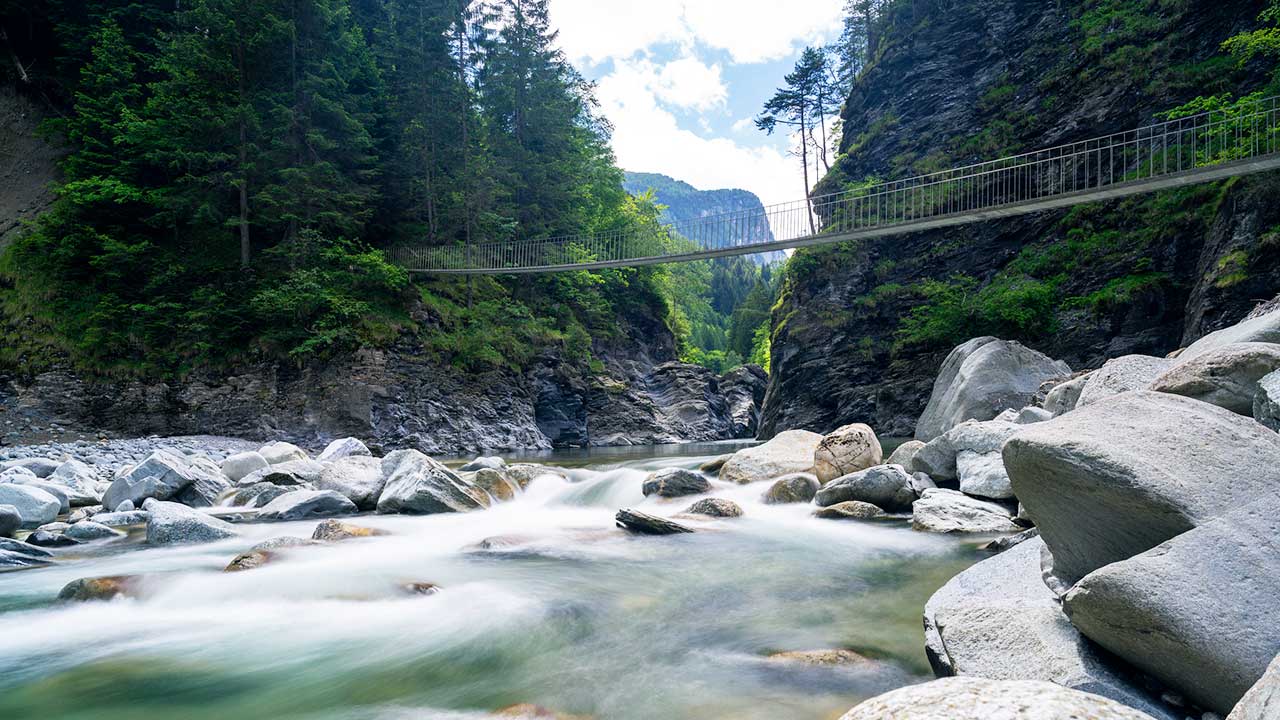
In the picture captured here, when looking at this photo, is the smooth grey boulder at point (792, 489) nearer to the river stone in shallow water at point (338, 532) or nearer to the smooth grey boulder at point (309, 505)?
the river stone in shallow water at point (338, 532)

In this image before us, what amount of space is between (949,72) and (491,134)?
22058 mm

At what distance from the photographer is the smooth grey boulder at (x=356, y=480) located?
9.25 m

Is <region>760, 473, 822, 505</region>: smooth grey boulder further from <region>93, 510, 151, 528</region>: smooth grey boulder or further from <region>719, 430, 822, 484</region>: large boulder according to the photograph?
<region>93, 510, 151, 528</region>: smooth grey boulder

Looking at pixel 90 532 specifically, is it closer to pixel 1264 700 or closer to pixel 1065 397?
pixel 1264 700

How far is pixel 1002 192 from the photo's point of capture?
75.9 feet

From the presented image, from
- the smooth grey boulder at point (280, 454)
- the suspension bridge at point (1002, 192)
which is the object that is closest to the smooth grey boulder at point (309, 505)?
the smooth grey boulder at point (280, 454)

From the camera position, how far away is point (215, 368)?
1925 centimetres

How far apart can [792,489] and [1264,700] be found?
724cm

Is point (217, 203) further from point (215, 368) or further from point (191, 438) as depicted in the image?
point (191, 438)

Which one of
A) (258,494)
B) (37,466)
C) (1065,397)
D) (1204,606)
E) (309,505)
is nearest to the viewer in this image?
(1204,606)

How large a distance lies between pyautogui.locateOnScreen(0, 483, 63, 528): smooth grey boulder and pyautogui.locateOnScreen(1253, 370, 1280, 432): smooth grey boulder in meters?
11.2

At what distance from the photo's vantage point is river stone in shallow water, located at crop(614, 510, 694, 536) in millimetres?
7098

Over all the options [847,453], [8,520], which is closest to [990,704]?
[847,453]

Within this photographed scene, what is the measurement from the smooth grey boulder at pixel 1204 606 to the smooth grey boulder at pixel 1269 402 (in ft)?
5.24
